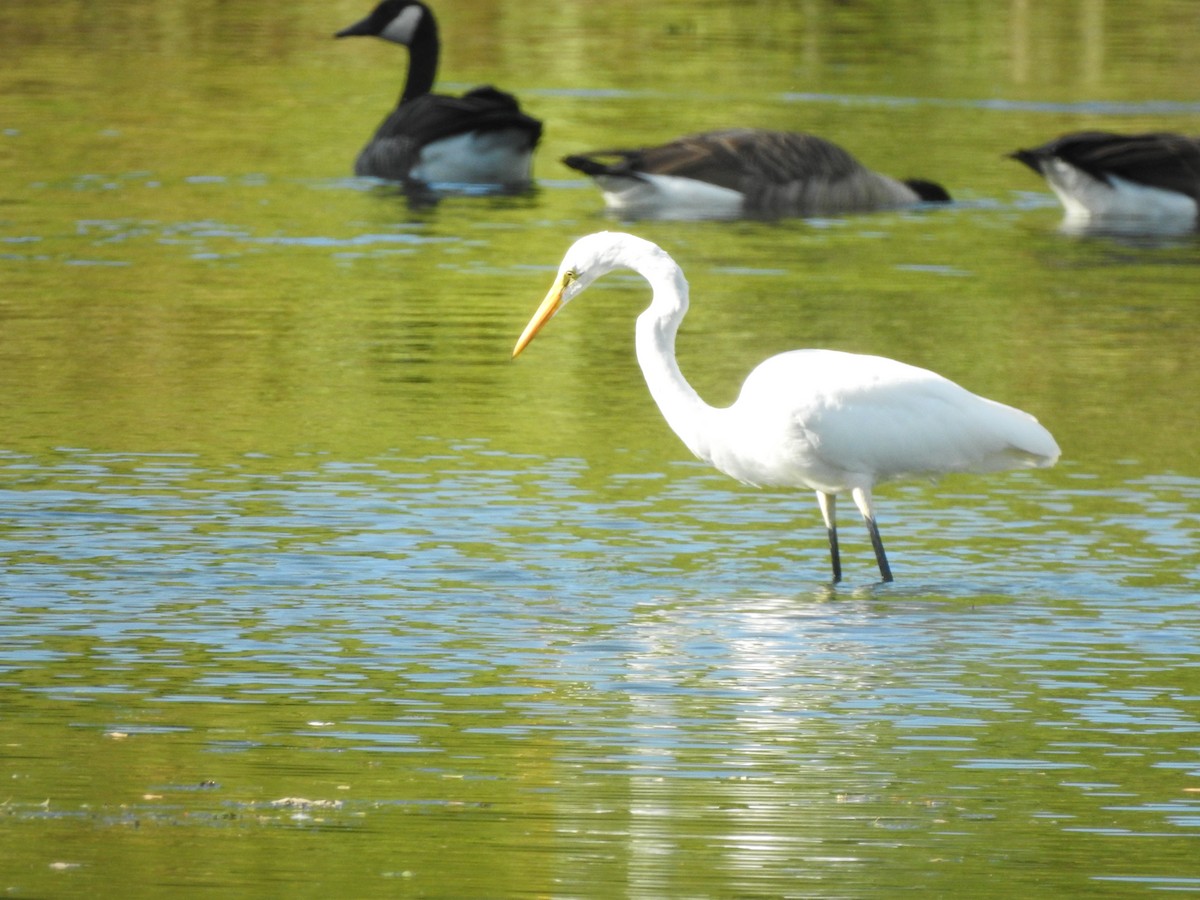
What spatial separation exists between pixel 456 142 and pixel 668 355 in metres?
12.9

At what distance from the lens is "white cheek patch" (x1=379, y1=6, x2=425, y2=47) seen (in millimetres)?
24641

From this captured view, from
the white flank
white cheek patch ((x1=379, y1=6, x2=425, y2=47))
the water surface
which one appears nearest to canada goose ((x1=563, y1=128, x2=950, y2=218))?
the water surface

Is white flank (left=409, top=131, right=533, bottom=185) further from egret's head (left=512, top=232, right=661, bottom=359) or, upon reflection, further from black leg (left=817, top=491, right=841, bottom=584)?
black leg (left=817, top=491, right=841, bottom=584)

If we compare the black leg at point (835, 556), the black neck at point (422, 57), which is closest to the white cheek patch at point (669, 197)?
the black neck at point (422, 57)

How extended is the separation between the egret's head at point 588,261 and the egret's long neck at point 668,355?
89 millimetres

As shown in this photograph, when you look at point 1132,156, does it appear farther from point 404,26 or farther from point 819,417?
point 819,417

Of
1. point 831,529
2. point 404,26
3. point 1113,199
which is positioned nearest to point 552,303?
point 831,529

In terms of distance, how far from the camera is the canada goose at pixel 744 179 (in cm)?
2011

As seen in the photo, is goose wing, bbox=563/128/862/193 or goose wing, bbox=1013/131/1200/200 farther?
goose wing, bbox=563/128/862/193

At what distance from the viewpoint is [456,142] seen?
2216 cm

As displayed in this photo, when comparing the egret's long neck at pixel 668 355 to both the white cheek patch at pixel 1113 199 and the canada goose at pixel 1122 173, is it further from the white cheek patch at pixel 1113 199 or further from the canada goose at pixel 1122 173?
the white cheek patch at pixel 1113 199

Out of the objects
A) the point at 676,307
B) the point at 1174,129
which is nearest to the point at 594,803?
the point at 676,307

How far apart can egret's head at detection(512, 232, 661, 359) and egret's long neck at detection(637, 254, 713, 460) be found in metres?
0.09

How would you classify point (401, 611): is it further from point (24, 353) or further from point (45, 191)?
point (45, 191)
